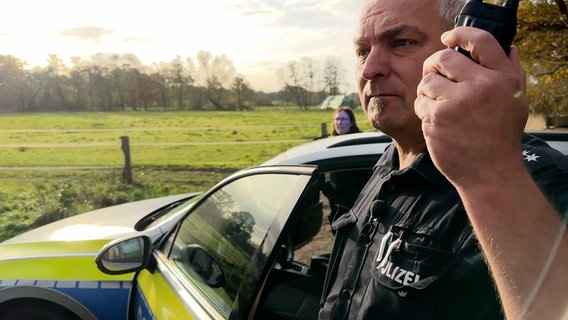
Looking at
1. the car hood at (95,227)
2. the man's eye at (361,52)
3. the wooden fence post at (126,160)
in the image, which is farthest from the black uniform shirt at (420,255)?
the wooden fence post at (126,160)

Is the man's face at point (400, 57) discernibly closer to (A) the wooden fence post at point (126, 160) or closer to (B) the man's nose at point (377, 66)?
(B) the man's nose at point (377, 66)

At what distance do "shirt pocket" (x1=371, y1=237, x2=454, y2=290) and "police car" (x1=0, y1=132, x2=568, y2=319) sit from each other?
0.53 metres

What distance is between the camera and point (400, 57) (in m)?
1.26

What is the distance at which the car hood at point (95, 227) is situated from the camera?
2.75m

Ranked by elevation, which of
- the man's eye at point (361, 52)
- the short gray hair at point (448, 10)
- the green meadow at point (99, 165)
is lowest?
the green meadow at point (99, 165)

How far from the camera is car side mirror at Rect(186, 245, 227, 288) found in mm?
1745

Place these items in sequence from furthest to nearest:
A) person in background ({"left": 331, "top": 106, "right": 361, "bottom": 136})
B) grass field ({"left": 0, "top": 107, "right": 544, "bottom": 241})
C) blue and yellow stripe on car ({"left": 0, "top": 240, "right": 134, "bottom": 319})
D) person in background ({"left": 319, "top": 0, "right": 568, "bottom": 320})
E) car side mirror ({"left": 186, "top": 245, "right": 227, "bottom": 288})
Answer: grass field ({"left": 0, "top": 107, "right": 544, "bottom": 241}) < person in background ({"left": 331, "top": 106, "right": 361, "bottom": 136}) < blue and yellow stripe on car ({"left": 0, "top": 240, "right": 134, "bottom": 319}) < car side mirror ({"left": 186, "top": 245, "right": 227, "bottom": 288}) < person in background ({"left": 319, "top": 0, "right": 568, "bottom": 320})

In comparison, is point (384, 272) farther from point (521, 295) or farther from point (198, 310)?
point (198, 310)

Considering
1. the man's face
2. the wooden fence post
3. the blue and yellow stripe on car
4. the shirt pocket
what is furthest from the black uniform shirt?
the wooden fence post

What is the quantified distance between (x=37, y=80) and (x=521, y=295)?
114 feet

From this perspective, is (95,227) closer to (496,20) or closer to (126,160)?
(496,20)

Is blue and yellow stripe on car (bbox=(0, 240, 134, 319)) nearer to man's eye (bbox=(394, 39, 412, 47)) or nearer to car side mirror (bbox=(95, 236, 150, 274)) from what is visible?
car side mirror (bbox=(95, 236, 150, 274))

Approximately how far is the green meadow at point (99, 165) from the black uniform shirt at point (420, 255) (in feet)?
20.7

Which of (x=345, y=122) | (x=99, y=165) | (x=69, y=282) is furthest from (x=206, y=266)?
(x=99, y=165)
